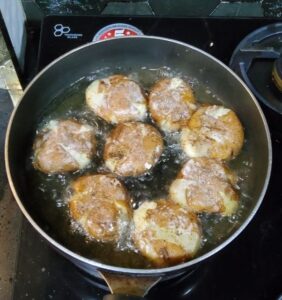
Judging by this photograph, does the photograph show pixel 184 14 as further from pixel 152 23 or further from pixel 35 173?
pixel 35 173

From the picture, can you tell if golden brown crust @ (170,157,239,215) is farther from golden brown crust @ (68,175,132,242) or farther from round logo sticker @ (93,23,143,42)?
round logo sticker @ (93,23,143,42)

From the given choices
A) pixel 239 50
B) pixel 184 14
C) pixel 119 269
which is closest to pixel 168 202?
pixel 119 269

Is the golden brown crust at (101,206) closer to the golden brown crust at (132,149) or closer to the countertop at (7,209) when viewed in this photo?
the golden brown crust at (132,149)

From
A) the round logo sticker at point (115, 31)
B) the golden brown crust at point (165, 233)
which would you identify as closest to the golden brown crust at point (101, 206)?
the golden brown crust at point (165, 233)

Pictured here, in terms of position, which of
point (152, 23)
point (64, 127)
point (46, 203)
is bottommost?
point (46, 203)

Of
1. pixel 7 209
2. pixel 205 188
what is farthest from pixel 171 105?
pixel 7 209
